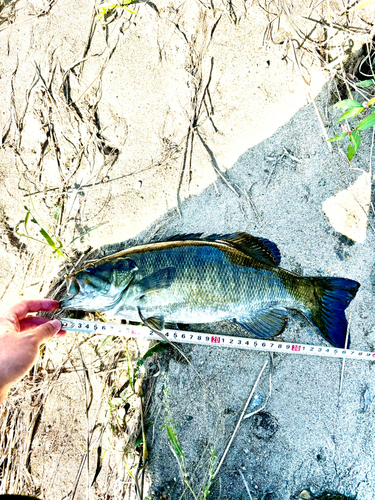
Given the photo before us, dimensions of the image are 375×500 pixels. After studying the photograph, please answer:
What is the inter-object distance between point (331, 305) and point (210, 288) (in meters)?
1.18

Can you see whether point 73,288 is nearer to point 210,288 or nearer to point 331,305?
point 210,288

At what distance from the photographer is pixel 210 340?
3436 mm

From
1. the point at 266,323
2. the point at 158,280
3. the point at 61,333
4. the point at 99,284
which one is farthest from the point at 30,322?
the point at 266,323

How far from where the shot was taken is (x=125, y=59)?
143 inches

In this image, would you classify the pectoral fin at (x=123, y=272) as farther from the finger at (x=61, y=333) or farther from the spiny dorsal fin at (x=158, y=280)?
the finger at (x=61, y=333)

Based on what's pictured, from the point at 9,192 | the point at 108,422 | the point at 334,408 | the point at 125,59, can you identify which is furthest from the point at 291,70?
the point at 108,422

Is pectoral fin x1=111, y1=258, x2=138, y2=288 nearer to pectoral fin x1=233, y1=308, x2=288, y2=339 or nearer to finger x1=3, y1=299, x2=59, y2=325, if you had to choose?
finger x1=3, y1=299, x2=59, y2=325

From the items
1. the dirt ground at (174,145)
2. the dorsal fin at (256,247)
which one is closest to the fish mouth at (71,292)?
the dirt ground at (174,145)

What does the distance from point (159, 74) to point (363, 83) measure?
1.99 meters

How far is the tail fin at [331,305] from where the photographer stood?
331cm

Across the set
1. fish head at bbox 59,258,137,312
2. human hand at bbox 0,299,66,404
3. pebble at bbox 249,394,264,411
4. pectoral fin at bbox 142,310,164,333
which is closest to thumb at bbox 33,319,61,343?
human hand at bbox 0,299,66,404

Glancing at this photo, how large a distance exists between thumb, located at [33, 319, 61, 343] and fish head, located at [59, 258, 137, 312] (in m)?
0.17

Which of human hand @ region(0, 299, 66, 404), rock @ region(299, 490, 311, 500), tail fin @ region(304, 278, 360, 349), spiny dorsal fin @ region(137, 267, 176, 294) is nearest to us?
human hand @ region(0, 299, 66, 404)

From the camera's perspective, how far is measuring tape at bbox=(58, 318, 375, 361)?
3.36 meters
